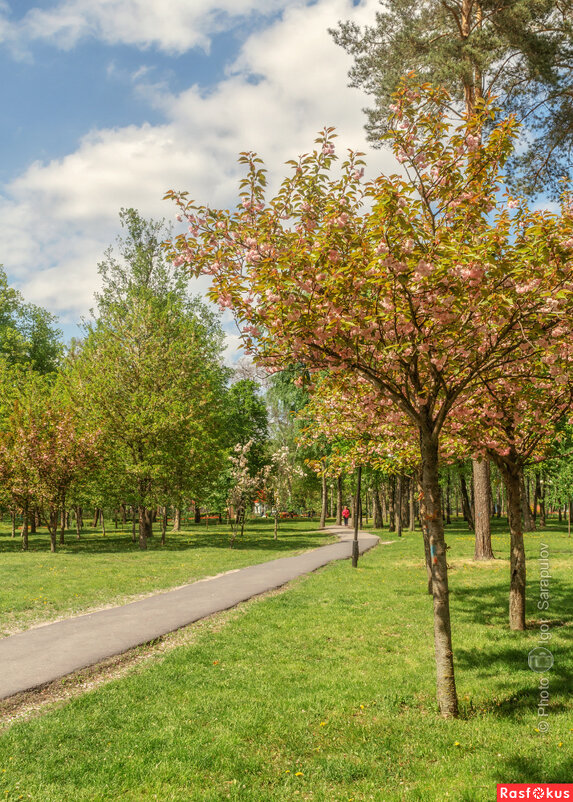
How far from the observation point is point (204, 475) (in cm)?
2817

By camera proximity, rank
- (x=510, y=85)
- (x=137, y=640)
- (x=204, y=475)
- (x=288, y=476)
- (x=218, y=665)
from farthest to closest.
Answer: (x=288, y=476)
(x=204, y=475)
(x=510, y=85)
(x=137, y=640)
(x=218, y=665)

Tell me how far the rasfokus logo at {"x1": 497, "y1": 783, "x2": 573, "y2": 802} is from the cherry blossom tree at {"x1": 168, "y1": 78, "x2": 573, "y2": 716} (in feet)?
4.67

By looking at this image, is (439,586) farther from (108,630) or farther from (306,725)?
(108,630)

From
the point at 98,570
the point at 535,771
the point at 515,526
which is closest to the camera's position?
the point at 535,771

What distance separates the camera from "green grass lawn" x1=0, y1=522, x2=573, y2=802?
4496 mm

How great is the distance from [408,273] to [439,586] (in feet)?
11.3

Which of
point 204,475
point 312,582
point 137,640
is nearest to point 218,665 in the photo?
point 137,640

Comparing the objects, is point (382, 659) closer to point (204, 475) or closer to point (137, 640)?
point (137, 640)

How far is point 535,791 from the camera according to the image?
4352 millimetres

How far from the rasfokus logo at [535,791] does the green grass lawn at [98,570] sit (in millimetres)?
8066

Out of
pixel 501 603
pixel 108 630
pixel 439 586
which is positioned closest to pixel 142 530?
pixel 108 630

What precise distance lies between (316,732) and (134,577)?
1101 cm

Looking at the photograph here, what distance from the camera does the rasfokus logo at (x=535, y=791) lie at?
14.1 ft

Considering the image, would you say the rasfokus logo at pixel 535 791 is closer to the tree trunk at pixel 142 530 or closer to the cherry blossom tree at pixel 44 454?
the tree trunk at pixel 142 530
